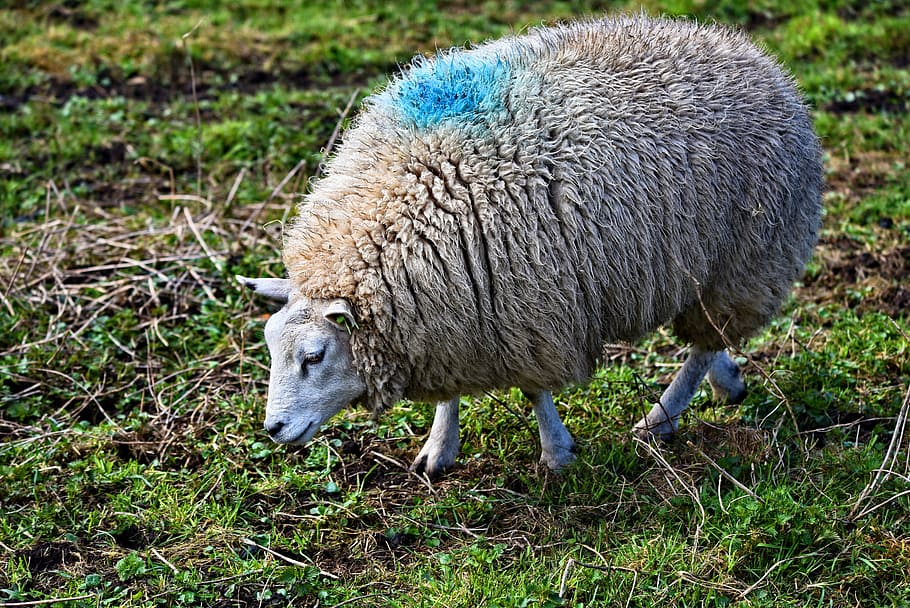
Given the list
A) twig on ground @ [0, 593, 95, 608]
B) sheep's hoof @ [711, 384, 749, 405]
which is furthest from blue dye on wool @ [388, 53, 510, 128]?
twig on ground @ [0, 593, 95, 608]

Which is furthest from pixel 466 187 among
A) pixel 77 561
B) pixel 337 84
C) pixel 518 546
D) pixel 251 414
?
pixel 337 84

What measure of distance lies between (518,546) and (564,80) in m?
1.71

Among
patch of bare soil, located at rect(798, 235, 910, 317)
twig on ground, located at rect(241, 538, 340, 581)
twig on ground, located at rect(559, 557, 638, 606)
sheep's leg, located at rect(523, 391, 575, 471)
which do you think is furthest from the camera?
patch of bare soil, located at rect(798, 235, 910, 317)

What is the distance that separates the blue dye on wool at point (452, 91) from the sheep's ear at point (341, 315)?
0.70 metres

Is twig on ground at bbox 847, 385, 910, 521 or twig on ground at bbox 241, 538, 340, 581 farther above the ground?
twig on ground at bbox 847, 385, 910, 521

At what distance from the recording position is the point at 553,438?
4.09m

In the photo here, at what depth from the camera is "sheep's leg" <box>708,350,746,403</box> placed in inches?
176

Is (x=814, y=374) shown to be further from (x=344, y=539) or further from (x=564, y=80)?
(x=344, y=539)

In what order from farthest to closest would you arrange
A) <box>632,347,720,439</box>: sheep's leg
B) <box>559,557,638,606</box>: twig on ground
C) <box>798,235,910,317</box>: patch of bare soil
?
<box>798,235,910,317</box>: patch of bare soil < <box>632,347,720,439</box>: sheep's leg < <box>559,557,638,606</box>: twig on ground

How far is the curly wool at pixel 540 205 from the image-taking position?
346 cm

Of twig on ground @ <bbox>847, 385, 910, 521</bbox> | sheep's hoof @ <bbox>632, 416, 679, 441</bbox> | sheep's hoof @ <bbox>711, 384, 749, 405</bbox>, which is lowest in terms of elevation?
sheep's hoof @ <bbox>711, 384, 749, 405</bbox>

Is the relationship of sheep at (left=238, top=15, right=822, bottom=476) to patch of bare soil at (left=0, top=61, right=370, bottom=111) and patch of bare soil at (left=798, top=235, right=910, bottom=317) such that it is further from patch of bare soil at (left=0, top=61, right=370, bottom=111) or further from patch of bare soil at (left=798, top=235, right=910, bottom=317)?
patch of bare soil at (left=0, top=61, right=370, bottom=111)

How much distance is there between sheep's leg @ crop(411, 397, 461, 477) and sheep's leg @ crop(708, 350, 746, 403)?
119 centimetres

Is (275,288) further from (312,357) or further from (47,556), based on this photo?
(47,556)
